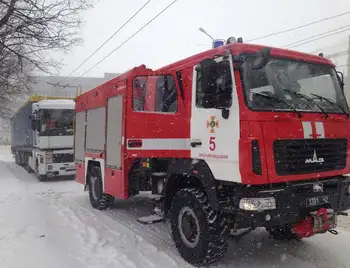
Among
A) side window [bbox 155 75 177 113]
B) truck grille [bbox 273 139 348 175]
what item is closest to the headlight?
truck grille [bbox 273 139 348 175]

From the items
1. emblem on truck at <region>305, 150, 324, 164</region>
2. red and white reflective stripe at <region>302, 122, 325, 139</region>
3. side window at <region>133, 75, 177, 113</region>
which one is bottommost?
emblem on truck at <region>305, 150, 324, 164</region>

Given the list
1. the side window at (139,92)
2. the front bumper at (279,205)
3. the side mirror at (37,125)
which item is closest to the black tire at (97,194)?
the side window at (139,92)

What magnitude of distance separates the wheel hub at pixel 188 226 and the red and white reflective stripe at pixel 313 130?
1796mm

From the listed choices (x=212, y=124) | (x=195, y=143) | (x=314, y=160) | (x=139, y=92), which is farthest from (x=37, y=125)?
(x=314, y=160)

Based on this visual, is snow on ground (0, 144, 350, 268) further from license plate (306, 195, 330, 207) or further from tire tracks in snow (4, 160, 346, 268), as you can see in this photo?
license plate (306, 195, 330, 207)

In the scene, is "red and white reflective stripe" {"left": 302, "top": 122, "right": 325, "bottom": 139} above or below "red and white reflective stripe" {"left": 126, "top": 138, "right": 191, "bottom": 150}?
above

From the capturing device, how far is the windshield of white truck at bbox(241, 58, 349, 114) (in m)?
4.39

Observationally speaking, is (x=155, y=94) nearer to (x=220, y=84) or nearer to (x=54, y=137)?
(x=220, y=84)

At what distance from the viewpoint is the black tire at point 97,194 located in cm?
840

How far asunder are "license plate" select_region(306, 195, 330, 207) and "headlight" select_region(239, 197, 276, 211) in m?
0.56

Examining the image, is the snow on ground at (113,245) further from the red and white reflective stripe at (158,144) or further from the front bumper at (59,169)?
the front bumper at (59,169)

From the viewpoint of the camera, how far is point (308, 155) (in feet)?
14.5

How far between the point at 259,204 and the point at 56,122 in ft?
38.6

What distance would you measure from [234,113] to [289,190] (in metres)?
1.11
